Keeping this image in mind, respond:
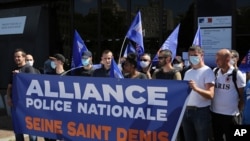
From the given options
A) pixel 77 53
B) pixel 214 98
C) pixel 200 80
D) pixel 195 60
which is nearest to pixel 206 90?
pixel 200 80

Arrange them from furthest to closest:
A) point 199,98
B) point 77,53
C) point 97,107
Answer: point 77,53, point 97,107, point 199,98

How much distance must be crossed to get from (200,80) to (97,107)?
1.45m

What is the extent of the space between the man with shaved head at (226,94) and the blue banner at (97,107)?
21.8 inches

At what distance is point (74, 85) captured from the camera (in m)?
5.93

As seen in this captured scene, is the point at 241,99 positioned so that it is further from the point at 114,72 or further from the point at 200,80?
the point at 114,72

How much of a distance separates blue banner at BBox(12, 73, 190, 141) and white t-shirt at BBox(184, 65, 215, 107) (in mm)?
271

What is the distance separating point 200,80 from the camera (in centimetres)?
530

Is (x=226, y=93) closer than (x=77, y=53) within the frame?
Yes

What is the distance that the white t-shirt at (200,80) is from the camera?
5273 mm

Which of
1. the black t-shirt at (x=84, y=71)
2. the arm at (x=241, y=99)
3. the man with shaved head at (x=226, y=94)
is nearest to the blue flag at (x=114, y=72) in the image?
the black t-shirt at (x=84, y=71)

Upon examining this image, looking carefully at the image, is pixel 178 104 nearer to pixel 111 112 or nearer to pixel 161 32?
pixel 111 112

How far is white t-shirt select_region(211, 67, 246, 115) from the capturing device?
5340 millimetres

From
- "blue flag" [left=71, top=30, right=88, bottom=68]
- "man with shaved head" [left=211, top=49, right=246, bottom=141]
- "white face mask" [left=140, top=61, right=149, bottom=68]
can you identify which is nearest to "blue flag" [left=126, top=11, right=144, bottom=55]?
"white face mask" [left=140, top=61, right=149, bottom=68]

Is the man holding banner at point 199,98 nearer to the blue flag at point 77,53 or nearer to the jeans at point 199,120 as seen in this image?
the jeans at point 199,120
